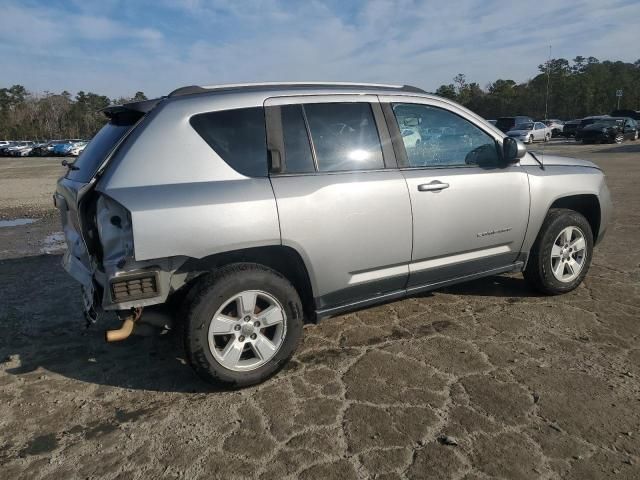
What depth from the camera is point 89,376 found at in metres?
3.38

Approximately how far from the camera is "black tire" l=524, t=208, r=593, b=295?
431 centimetres

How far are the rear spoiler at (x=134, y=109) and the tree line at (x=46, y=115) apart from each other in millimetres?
79456

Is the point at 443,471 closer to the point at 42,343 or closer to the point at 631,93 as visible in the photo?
the point at 42,343

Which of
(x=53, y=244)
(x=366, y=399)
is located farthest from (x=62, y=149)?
(x=366, y=399)

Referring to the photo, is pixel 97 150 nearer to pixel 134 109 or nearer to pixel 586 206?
pixel 134 109

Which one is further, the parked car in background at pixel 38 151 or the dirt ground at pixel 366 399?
the parked car in background at pixel 38 151

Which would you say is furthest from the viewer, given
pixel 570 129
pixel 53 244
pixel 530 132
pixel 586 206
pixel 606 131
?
pixel 570 129

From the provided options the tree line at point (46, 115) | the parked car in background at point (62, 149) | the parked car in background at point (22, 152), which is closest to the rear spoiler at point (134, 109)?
the parked car in background at point (62, 149)

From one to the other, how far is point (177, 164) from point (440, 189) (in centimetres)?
187

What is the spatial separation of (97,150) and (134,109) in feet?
1.28

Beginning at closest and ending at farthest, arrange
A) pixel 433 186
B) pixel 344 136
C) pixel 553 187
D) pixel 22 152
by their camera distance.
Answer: pixel 344 136 < pixel 433 186 < pixel 553 187 < pixel 22 152

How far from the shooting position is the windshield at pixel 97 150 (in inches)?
120

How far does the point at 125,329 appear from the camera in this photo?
2.90 meters

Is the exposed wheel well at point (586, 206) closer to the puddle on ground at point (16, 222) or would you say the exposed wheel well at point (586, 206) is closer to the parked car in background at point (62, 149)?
the puddle on ground at point (16, 222)
